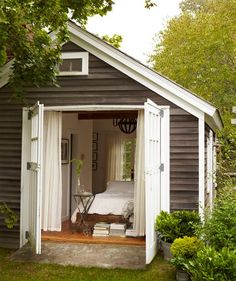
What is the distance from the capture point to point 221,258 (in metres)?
4.38

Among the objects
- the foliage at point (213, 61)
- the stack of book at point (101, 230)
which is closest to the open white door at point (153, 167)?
the stack of book at point (101, 230)

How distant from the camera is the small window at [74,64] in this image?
698cm

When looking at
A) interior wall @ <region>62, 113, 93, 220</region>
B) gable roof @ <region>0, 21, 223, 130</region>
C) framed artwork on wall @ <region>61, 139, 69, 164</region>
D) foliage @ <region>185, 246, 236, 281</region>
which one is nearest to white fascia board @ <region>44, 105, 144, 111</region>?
gable roof @ <region>0, 21, 223, 130</region>

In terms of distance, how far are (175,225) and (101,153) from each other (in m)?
6.82

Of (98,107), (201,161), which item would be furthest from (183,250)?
(98,107)

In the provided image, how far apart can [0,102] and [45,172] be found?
1539mm

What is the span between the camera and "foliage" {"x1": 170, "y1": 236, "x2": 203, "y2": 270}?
17.0 ft

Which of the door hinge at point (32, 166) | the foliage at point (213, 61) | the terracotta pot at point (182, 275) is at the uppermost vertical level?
the foliage at point (213, 61)

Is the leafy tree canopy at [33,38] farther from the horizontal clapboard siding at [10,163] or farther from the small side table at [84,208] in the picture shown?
the small side table at [84,208]

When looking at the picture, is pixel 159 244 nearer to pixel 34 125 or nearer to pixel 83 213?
pixel 83 213

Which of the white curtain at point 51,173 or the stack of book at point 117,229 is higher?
the white curtain at point 51,173

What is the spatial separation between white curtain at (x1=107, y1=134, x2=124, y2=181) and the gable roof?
607 centimetres

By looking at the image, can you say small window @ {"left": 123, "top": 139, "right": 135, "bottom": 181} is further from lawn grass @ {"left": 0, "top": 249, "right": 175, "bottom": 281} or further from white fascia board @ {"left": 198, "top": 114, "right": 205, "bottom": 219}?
lawn grass @ {"left": 0, "top": 249, "right": 175, "bottom": 281}

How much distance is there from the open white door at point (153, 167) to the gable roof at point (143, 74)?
1.11 feet
